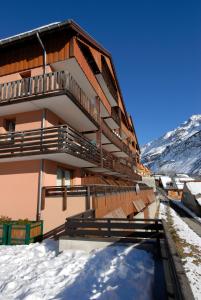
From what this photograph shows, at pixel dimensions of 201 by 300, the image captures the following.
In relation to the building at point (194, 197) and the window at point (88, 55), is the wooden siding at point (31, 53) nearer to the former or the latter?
the window at point (88, 55)

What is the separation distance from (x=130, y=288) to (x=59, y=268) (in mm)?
2654

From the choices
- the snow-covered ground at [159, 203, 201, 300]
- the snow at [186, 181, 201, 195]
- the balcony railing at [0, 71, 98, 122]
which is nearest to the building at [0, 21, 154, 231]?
the balcony railing at [0, 71, 98, 122]

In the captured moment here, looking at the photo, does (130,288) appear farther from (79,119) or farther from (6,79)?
(6,79)

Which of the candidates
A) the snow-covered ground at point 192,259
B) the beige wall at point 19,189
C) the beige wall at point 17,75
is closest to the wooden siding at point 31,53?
the beige wall at point 17,75

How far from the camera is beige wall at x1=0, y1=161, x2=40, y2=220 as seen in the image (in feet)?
44.0

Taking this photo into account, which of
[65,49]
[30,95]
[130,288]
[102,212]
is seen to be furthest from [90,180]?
[130,288]

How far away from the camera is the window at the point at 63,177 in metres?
16.3

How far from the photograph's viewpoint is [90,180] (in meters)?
20.8

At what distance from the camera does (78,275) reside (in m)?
6.76

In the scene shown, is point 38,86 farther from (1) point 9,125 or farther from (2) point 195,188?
(2) point 195,188

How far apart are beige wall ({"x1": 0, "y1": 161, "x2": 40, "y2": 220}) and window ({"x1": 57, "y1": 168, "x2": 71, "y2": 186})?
2.67 m

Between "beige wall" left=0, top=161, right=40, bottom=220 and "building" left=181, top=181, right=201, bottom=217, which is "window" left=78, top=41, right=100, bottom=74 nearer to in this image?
"beige wall" left=0, top=161, right=40, bottom=220

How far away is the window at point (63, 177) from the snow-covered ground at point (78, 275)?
24.1ft

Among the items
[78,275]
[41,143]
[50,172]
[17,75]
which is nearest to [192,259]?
[78,275]
